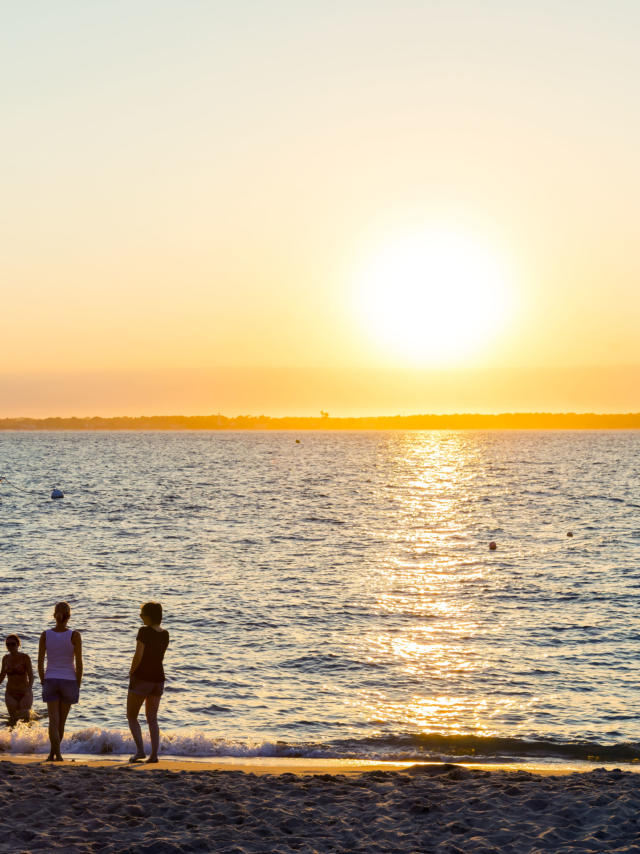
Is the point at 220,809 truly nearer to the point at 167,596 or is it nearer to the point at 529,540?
the point at 167,596

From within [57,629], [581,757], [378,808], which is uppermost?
[57,629]

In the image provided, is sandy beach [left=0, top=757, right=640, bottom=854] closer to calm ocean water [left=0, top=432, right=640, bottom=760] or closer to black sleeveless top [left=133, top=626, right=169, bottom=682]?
black sleeveless top [left=133, top=626, right=169, bottom=682]

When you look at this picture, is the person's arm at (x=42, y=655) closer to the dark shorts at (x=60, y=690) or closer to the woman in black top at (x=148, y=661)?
the dark shorts at (x=60, y=690)

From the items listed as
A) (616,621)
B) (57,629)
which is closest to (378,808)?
(57,629)

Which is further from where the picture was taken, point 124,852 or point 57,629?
point 57,629

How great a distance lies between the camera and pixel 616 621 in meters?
27.9

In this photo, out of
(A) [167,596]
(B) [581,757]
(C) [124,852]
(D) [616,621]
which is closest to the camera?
(C) [124,852]

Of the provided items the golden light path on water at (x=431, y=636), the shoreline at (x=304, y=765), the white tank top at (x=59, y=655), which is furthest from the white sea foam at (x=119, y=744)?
the white tank top at (x=59, y=655)

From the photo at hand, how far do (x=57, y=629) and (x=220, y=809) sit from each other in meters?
3.77

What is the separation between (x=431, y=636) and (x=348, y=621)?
292cm

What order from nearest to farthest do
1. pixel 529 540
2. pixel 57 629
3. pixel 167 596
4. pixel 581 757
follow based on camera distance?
pixel 57 629
pixel 581 757
pixel 167 596
pixel 529 540

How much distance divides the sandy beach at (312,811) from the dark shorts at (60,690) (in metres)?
0.93

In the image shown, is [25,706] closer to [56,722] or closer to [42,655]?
[56,722]

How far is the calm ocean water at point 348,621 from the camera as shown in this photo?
1728 centimetres
